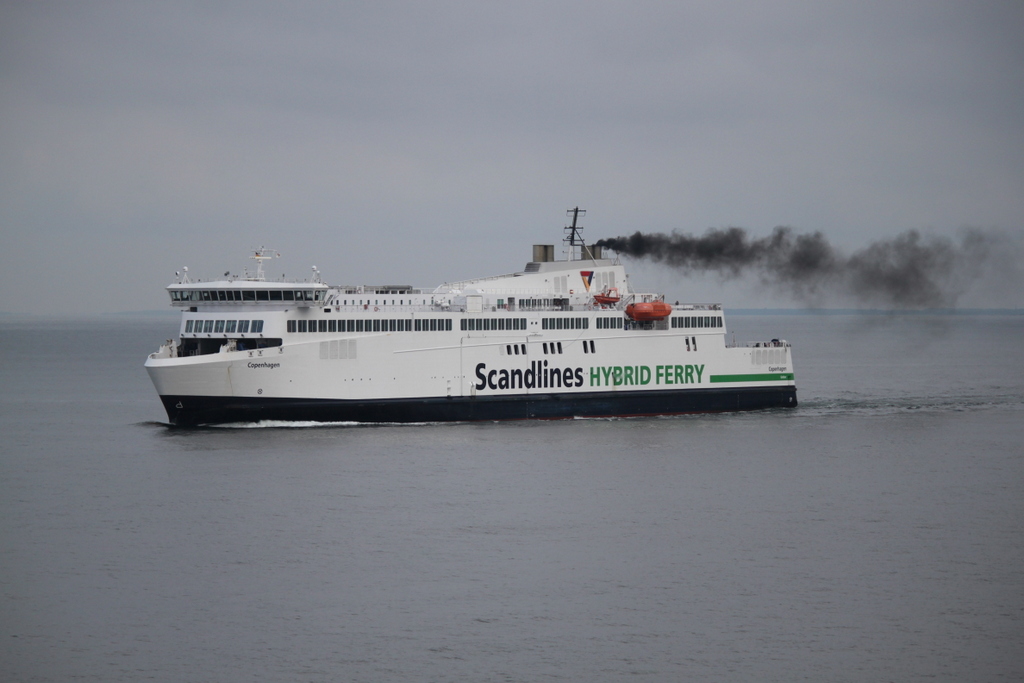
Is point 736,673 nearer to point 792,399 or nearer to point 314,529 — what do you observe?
point 314,529

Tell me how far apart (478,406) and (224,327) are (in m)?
11.7

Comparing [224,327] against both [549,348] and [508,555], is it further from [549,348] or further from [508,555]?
[508,555]

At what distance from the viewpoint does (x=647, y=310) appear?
53.3 m

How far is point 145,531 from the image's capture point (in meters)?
30.4

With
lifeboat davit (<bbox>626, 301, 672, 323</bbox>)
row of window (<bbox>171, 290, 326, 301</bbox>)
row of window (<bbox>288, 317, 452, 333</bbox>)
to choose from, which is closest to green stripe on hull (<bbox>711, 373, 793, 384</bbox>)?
lifeboat davit (<bbox>626, 301, 672, 323</bbox>)

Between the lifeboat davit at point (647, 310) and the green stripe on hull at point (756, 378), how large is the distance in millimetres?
4661

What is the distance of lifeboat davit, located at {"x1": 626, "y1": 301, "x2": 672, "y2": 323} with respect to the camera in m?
53.3

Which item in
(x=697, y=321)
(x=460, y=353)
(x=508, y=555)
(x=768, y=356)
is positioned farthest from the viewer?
(x=768, y=356)

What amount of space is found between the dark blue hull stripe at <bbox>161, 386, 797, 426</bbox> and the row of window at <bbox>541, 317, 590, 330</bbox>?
320cm

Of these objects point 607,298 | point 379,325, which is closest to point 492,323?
point 379,325

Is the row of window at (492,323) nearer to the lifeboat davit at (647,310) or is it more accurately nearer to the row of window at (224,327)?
the lifeboat davit at (647,310)

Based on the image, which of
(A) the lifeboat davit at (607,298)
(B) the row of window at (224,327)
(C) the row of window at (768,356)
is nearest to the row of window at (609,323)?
(A) the lifeboat davit at (607,298)

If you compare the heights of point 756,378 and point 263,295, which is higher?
point 263,295

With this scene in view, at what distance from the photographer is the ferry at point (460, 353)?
148ft
